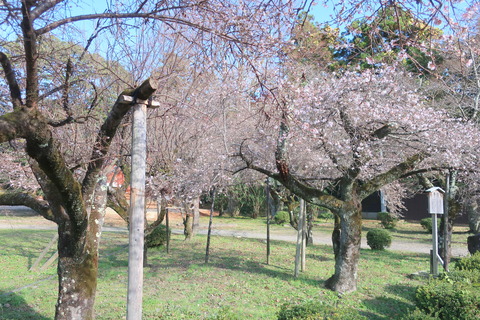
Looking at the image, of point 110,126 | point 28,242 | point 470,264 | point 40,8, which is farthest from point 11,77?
point 28,242

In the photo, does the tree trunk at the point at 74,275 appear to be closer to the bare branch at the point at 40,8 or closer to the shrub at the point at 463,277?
the bare branch at the point at 40,8

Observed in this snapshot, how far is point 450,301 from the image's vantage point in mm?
4988

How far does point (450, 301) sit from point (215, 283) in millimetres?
4780

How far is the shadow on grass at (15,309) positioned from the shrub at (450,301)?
5.64 m

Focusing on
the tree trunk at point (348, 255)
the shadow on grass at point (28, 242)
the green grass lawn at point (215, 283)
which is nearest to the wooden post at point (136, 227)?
the green grass lawn at point (215, 283)

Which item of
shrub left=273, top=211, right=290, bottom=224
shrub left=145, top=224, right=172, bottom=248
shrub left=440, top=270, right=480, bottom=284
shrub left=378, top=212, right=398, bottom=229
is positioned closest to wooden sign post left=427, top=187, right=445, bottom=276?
shrub left=440, top=270, right=480, bottom=284

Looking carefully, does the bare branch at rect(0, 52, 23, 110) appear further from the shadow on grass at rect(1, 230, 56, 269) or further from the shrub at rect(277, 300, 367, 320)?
the shadow on grass at rect(1, 230, 56, 269)

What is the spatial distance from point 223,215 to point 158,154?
2077 centimetres

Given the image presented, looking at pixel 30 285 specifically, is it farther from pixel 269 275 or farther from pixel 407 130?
pixel 407 130

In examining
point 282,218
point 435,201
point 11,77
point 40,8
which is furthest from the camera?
point 282,218

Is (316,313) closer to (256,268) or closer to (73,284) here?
(73,284)

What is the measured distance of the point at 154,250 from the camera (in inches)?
500

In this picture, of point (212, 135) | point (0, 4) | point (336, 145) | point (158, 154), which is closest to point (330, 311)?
point (0, 4)

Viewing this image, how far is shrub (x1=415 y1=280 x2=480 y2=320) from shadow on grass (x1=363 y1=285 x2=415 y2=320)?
3.42ft
